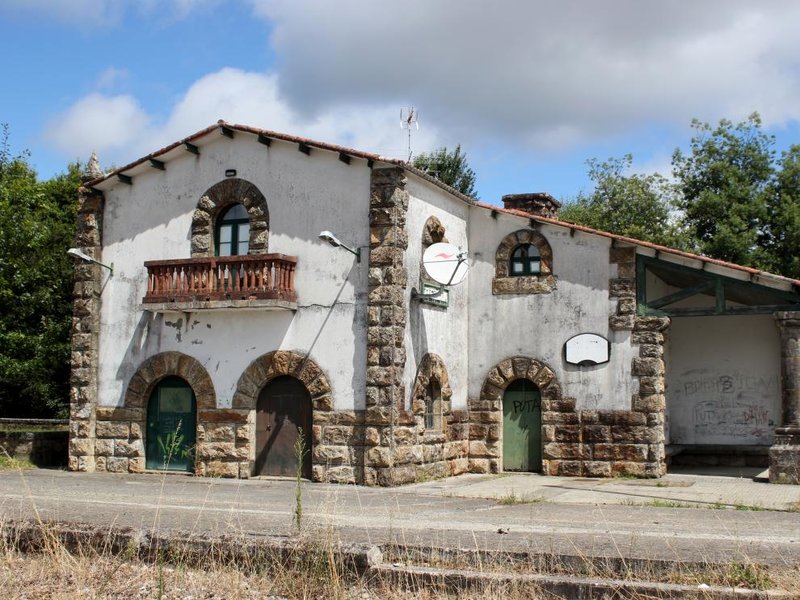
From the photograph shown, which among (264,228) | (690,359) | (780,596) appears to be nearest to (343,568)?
(780,596)

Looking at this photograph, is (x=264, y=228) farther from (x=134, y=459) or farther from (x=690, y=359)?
(x=690, y=359)

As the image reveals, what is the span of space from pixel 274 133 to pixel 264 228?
1746mm

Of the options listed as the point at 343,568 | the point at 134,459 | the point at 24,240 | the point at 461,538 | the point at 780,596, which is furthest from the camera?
the point at 24,240

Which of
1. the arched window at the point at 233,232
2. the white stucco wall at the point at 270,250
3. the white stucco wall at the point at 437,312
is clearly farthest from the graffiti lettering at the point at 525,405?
the arched window at the point at 233,232

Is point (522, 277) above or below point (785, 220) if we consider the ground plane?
below

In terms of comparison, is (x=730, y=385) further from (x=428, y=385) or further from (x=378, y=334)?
(x=378, y=334)

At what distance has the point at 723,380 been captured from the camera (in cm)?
2139

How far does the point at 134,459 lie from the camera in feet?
64.0

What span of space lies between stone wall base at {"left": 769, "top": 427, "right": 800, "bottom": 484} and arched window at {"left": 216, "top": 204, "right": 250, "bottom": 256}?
33.6 ft

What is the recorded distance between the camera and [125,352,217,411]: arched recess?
18.9m

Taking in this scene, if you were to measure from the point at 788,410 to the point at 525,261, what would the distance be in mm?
5642

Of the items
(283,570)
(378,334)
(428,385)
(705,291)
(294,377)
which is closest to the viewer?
(283,570)

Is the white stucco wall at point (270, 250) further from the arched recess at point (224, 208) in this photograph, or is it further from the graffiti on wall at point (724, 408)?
the graffiti on wall at point (724, 408)

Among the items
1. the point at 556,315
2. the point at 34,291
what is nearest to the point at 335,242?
the point at 556,315
